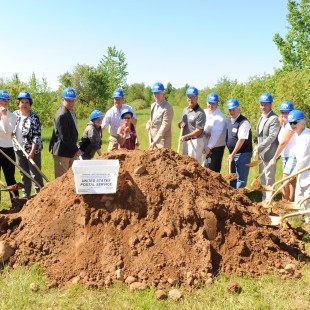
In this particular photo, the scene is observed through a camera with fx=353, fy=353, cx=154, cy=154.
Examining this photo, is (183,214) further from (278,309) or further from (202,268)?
(278,309)

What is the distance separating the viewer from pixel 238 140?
19.6 ft

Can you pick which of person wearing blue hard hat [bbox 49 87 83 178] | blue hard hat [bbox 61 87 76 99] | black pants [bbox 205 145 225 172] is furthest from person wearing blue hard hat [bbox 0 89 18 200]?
black pants [bbox 205 145 225 172]

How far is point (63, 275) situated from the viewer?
344cm

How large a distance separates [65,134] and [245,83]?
22747 millimetres

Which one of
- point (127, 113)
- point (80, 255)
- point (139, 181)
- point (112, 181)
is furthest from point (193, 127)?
point (80, 255)

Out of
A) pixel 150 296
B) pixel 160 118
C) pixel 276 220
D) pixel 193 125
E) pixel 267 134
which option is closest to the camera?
pixel 150 296

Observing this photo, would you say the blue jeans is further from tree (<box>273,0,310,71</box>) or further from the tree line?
tree (<box>273,0,310,71</box>)

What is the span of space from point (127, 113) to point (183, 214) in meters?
3.09

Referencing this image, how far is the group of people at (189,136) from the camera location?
18.1 ft

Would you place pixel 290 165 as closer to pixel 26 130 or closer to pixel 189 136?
pixel 189 136

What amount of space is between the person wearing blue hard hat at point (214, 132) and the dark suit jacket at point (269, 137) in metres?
0.65

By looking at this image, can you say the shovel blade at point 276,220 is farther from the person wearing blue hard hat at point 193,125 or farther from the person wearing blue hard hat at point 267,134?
the person wearing blue hard hat at point 193,125

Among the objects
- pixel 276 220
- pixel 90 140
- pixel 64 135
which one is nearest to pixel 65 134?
pixel 64 135

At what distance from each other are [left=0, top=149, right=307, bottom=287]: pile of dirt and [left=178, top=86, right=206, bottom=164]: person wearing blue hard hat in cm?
189
